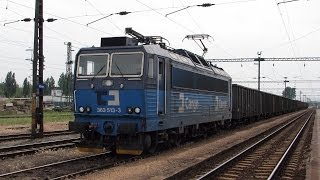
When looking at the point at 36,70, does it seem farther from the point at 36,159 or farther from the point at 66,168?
the point at 66,168

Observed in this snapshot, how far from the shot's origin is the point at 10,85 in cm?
13900

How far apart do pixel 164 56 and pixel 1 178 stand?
651cm

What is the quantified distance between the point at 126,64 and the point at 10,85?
434 ft

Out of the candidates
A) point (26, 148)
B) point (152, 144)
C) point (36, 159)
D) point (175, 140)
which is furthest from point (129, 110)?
point (26, 148)

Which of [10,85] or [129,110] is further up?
[10,85]

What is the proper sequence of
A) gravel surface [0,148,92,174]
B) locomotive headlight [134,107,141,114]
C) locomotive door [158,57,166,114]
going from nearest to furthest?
gravel surface [0,148,92,174] → locomotive headlight [134,107,141,114] → locomotive door [158,57,166,114]

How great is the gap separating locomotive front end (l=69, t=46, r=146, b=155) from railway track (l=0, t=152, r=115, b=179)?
431 millimetres

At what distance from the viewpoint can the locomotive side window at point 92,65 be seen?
1426cm

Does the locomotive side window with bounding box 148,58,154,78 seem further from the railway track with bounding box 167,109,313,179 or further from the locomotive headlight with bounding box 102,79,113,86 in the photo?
the railway track with bounding box 167,109,313,179

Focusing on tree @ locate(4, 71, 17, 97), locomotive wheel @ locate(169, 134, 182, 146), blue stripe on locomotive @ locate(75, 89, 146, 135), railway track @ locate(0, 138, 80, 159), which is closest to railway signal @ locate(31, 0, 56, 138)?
railway track @ locate(0, 138, 80, 159)

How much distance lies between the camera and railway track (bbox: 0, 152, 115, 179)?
10945 mm

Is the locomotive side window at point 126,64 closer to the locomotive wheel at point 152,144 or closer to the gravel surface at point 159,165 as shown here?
the locomotive wheel at point 152,144

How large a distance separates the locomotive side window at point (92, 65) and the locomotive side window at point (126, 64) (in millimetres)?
292

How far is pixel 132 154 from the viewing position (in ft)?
47.4
